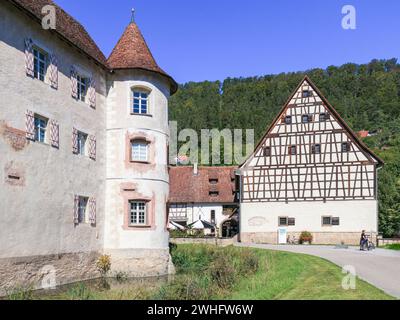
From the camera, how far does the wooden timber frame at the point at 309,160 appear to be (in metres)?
40.8

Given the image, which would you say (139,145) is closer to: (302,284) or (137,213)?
(137,213)

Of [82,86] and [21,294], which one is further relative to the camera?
[82,86]

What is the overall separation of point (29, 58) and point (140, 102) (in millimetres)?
7803

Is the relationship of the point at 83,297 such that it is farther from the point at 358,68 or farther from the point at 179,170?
the point at 358,68

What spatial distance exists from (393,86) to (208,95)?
4463cm

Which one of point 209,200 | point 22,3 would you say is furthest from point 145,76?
point 209,200

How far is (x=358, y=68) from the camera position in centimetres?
13588

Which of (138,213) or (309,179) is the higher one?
(309,179)

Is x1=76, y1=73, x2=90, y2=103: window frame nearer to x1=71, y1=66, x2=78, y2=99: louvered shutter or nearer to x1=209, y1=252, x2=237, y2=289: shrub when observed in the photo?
x1=71, y1=66, x2=78, y2=99: louvered shutter

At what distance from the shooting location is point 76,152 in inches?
861

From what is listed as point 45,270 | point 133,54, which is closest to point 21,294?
point 45,270

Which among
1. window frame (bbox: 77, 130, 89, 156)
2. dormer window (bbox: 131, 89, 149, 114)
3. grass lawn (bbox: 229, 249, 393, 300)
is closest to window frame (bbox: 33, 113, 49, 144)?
window frame (bbox: 77, 130, 89, 156)

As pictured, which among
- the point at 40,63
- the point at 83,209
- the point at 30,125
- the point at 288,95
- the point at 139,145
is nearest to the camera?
the point at 30,125

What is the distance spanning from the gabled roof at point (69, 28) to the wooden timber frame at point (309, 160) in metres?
20.4
